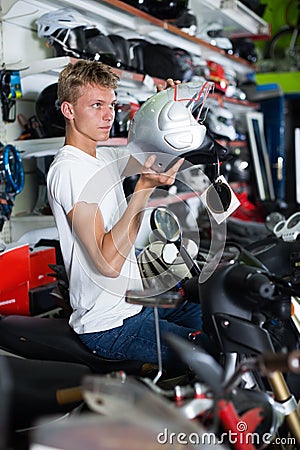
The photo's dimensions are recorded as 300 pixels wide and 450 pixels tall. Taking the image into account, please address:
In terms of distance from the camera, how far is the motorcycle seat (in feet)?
6.54

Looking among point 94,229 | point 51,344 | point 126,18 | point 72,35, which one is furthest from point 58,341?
point 126,18

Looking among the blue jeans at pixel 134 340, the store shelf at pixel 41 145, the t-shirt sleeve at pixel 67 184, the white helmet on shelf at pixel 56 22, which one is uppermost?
the white helmet on shelf at pixel 56 22

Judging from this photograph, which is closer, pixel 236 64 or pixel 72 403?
pixel 72 403

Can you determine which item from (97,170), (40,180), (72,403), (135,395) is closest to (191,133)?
(97,170)

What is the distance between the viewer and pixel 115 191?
217 centimetres

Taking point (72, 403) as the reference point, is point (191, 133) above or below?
above

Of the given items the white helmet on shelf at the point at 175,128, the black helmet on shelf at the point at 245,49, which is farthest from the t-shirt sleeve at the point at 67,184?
the black helmet on shelf at the point at 245,49

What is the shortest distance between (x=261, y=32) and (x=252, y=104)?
0.71m

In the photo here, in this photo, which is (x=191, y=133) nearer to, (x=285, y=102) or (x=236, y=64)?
(x=236, y=64)

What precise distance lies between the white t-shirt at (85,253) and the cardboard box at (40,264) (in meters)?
0.86

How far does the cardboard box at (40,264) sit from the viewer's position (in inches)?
115

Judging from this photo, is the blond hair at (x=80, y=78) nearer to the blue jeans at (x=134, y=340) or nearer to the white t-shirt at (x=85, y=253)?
the white t-shirt at (x=85, y=253)

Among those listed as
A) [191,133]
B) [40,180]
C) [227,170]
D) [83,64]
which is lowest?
[227,170]

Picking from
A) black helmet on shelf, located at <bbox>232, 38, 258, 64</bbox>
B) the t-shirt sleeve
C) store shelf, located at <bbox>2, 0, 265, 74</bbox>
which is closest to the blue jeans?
the t-shirt sleeve
